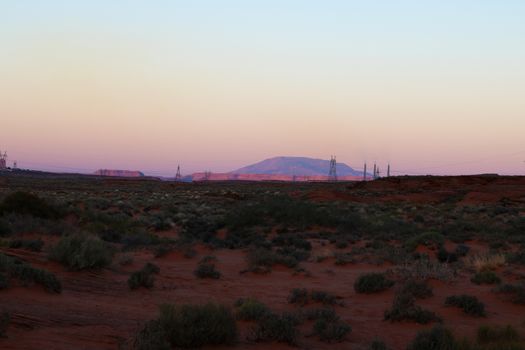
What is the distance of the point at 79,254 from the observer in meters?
12.7

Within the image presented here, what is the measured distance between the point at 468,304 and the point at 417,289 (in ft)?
4.78

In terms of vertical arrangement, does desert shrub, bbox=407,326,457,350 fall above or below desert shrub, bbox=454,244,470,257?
above

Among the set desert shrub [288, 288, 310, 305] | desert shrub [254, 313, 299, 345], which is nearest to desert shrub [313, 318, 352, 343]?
desert shrub [254, 313, 299, 345]

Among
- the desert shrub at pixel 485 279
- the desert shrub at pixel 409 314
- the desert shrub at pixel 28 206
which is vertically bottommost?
the desert shrub at pixel 409 314

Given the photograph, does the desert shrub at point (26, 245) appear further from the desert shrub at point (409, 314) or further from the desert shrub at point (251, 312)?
the desert shrub at point (409, 314)

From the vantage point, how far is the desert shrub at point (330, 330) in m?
8.41

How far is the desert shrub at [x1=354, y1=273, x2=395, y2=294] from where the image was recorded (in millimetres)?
12266

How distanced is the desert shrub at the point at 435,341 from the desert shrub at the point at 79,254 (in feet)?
27.2

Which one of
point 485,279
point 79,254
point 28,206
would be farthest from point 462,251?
point 28,206

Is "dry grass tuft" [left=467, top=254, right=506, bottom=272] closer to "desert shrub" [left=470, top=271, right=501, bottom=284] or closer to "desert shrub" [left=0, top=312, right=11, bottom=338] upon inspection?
"desert shrub" [left=470, top=271, right=501, bottom=284]

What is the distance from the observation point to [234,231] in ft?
89.0

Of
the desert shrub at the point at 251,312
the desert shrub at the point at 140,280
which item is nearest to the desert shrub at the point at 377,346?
the desert shrub at the point at 251,312

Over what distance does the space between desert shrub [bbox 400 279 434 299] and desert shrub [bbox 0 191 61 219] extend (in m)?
18.7

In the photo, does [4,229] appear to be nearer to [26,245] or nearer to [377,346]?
[26,245]
